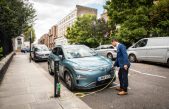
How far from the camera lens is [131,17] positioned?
18922mm

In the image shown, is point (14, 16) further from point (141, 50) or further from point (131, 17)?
point (141, 50)

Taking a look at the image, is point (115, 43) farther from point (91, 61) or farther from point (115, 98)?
point (115, 98)

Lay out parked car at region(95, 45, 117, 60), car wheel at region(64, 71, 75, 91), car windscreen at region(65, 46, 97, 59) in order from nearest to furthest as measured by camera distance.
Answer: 1. car wheel at region(64, 71, 75, 91)
2. car windscreen at region(65, 46, 97, 59)
3. parked car at region(95, 45, 117, 60)

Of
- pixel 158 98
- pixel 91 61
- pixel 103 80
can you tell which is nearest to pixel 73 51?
pixel 91 61

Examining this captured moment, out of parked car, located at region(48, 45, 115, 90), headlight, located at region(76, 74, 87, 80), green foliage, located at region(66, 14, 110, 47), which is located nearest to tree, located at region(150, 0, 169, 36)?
parked car, located at region(48, 45, 115, 90)

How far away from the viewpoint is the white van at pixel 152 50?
1126 cm

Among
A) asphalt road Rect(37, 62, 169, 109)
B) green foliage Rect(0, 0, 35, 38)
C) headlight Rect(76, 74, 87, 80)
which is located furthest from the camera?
green foliage Rect(0, 0, 35, 38)

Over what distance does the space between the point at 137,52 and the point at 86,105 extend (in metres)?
8.75

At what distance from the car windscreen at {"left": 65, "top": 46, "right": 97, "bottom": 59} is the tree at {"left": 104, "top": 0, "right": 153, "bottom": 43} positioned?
1078 cm

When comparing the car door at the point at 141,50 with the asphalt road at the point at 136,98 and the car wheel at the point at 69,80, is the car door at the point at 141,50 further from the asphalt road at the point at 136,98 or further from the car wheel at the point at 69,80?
the car wheel at the point at 69,80

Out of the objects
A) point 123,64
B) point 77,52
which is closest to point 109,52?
point 77,52

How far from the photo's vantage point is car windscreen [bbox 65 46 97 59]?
315 inches

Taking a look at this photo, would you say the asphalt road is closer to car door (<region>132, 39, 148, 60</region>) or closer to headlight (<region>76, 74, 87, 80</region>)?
headlight (<region>76, 74, 87, 80</region>)

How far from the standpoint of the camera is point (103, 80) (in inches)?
263
